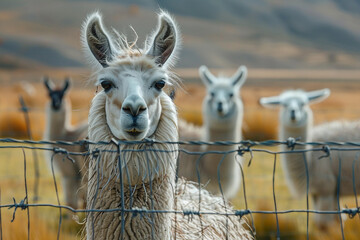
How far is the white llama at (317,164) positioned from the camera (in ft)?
22.9

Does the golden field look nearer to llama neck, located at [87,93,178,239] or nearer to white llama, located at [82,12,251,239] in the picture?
white llama, located at [82,12,251,239]

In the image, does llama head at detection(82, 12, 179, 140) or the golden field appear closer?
llama head at detection(82, 12, 179, 140)

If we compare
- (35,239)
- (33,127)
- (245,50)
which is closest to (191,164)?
(35,239)

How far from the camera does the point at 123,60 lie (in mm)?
3061

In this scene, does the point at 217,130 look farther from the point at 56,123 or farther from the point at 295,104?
the point at 56,123

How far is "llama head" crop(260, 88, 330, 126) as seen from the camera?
24.8 ft

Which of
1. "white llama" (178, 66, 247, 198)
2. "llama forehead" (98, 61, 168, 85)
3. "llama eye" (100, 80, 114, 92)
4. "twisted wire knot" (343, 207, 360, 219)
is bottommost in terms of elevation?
"twisted wire knot" (343, 207, 360, 219)

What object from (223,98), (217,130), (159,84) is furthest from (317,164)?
(159,84)

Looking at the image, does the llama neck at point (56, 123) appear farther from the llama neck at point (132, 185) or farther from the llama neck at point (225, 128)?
the llama neck at point (132, 185)

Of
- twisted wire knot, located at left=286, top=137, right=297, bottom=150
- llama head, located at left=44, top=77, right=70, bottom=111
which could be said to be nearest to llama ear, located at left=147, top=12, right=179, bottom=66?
twisted wire knot, located at left=286, top=137, right=297, bottom=150

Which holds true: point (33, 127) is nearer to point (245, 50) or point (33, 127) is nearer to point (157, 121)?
point (157, 121)

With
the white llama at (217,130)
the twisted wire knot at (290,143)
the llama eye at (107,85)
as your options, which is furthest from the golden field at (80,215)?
the twisted wire knot at (290,143)

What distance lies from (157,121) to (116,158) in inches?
12.9

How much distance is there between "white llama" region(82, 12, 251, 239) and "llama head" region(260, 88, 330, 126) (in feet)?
15.0
